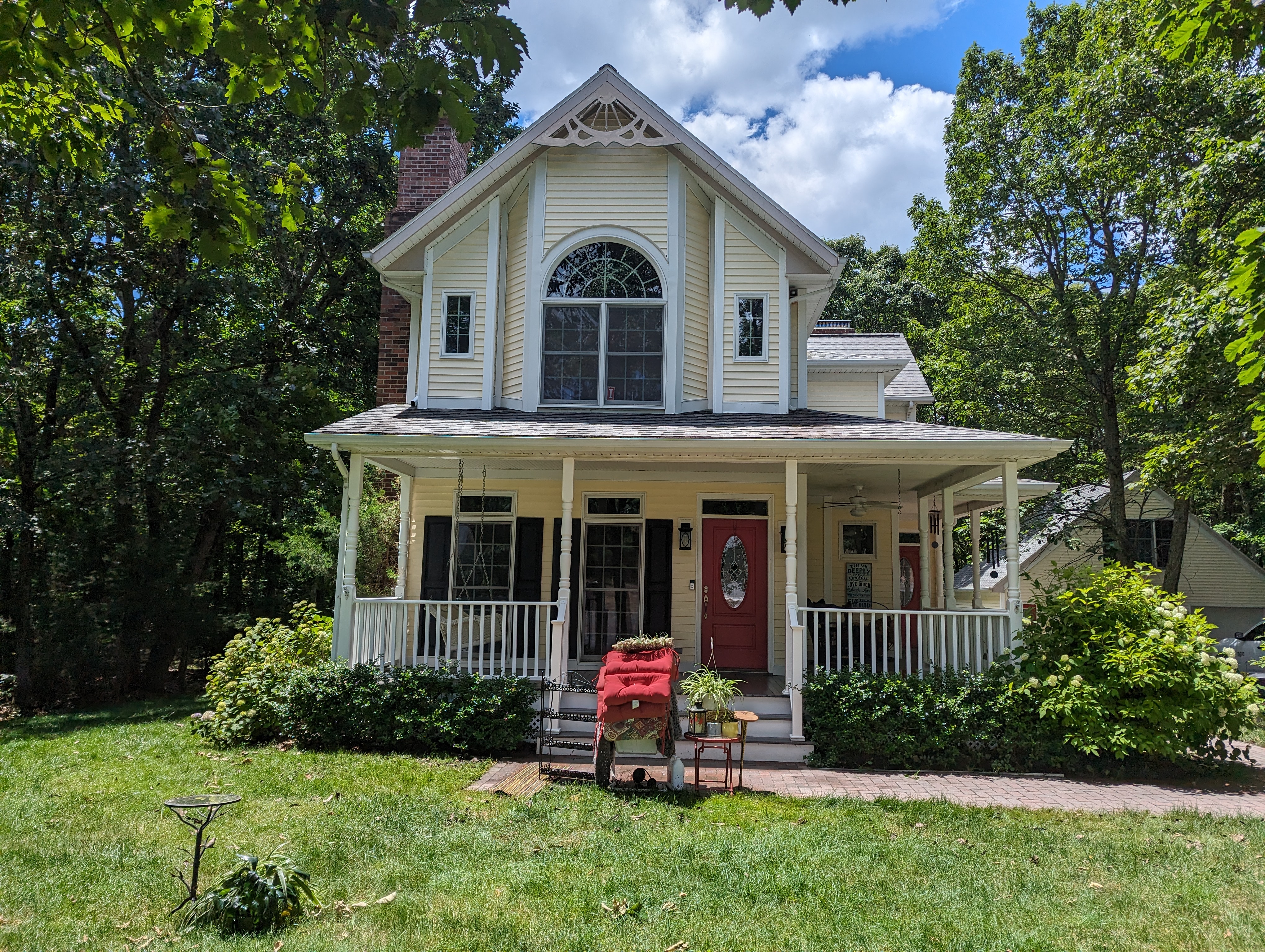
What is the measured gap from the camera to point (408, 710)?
28.5ft

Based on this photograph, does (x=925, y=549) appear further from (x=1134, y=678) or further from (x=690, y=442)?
(x=690, y=442)

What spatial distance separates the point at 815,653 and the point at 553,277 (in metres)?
6.37

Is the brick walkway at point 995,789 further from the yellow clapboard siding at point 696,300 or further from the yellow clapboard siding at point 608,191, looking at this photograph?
the yellow clapboard siding at point 608,191

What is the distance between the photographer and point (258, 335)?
1703cm

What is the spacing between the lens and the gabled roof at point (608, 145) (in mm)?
10883

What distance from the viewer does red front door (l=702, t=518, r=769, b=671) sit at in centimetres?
1147

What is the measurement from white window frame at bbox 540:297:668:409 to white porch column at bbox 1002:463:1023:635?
12.8 feet

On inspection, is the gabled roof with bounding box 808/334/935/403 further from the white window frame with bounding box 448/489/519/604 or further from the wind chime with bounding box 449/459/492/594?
the wind chime with bounding box 449/459/492/594

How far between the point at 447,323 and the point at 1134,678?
9477 mm

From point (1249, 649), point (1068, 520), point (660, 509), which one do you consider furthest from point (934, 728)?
point (1249, 649)

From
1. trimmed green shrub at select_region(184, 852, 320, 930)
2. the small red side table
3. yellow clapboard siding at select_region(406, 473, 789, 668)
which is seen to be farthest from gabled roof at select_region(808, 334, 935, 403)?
trimmed green shrub at select_region(184, 852, 320, 930)

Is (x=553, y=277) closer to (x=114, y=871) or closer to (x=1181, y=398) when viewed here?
(x=114, y=871)

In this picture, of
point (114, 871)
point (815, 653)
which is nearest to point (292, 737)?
point (114, 871)

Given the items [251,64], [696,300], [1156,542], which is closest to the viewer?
[251,64]
